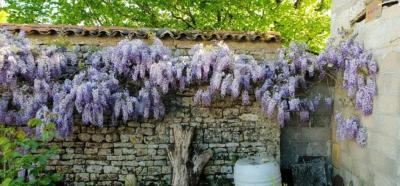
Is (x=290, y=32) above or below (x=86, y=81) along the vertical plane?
above

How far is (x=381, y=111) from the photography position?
14.1 feet

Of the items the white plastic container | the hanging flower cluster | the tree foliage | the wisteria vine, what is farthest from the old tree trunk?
the tree foliage

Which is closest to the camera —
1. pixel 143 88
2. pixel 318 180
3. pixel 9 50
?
pixel 9 50

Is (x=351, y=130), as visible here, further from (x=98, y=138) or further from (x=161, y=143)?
(x=98, y=138)

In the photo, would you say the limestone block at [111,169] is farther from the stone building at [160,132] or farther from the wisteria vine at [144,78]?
the wisteria vine at [144,78]

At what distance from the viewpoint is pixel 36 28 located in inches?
206

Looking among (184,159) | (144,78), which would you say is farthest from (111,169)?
(144,78)

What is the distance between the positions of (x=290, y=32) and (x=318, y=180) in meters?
5.59

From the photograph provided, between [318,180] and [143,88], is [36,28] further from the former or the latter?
[318,180]

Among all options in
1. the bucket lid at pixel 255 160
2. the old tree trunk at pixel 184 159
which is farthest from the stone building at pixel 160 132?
the bucket lid at pixel 255 160

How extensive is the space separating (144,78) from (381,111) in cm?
264

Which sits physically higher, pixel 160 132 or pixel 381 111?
pixel 381 111

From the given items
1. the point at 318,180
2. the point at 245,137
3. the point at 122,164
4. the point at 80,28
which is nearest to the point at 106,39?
the point at 80,28

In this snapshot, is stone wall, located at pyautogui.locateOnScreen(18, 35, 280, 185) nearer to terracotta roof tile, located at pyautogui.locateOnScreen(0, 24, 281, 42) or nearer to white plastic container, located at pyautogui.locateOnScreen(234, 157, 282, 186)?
terracotta roof tile, located at pyautogui.locateOnScreen(0, 24, 281, 42)
